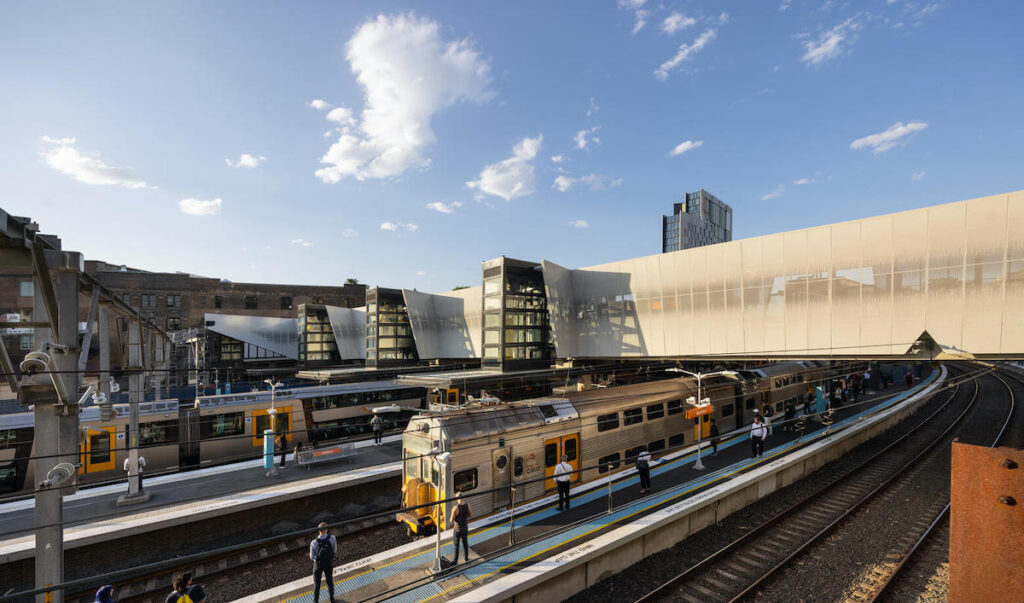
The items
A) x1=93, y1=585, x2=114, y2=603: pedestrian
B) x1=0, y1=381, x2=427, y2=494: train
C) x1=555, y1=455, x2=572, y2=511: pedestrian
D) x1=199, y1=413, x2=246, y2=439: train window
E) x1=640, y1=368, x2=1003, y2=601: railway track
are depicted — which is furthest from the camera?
x1=199, y1=413, x2=246, y2=439: train window

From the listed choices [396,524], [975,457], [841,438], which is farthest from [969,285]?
[396,524]

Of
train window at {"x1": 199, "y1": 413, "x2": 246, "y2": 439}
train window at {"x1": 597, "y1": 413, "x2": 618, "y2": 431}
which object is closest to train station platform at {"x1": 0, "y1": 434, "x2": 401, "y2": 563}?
train window at {"x1": 199, "y1": 413, "x2": 246, "y2": 439}

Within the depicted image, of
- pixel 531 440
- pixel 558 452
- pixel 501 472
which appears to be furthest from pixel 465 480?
pixel 558 452

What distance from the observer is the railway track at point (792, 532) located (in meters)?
10.4

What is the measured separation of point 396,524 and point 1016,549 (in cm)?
1534

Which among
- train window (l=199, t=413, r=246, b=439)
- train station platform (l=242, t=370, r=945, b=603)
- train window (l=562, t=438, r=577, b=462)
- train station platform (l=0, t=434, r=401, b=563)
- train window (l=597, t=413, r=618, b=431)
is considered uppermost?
train window (l=597, t=413, r=618, b=431)

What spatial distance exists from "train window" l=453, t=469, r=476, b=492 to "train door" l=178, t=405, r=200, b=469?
1531cm

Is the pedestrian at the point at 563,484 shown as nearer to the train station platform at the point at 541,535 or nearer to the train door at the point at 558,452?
the train station platform at the point at 541,535

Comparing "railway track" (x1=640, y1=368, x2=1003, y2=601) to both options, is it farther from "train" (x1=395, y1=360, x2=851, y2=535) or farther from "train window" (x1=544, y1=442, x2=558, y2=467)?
"train window" (x1=544, y1=442, x2=558, y2=467)

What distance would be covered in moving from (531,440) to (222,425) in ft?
54.5

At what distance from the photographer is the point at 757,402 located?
23.8m

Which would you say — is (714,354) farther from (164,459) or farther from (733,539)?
(164,459)

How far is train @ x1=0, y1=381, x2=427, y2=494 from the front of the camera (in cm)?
1705

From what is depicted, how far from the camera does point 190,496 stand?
52.8 feet
